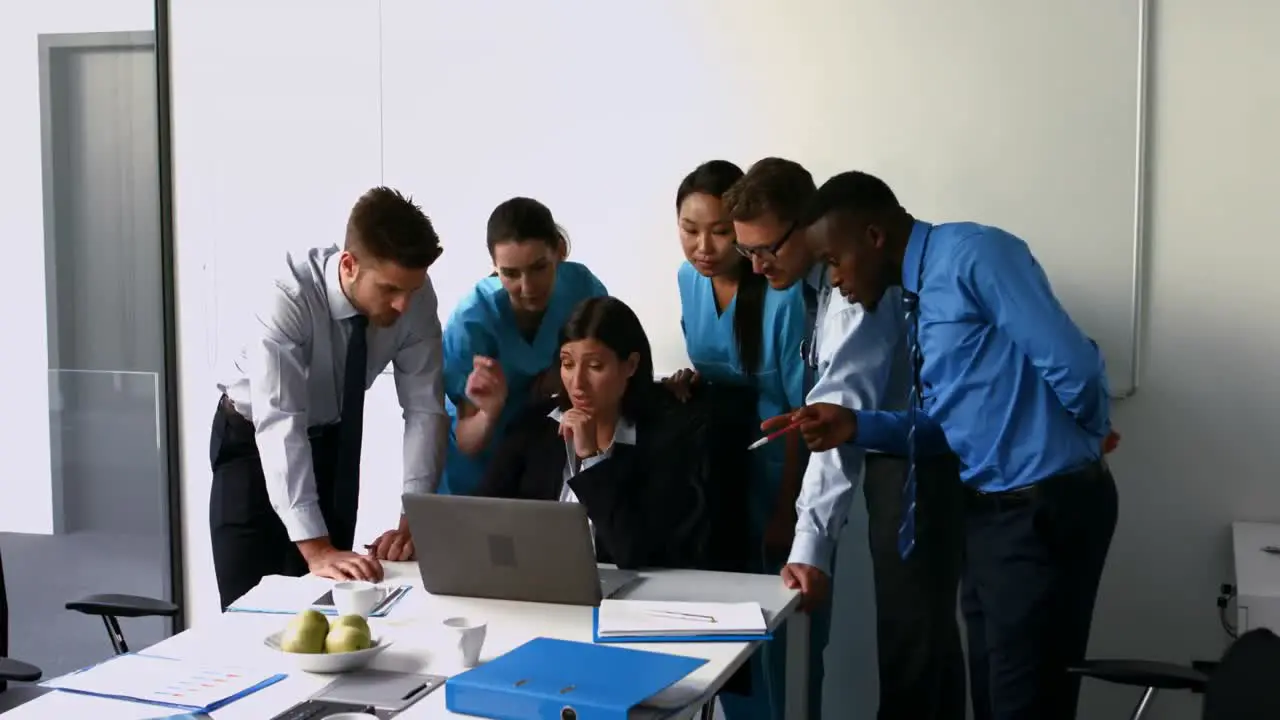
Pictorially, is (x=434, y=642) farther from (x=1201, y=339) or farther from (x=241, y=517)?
(x=1201, y=339)

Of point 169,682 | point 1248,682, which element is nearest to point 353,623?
point 169,682

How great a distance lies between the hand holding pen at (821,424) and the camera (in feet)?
8.54

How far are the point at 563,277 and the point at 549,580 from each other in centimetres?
124

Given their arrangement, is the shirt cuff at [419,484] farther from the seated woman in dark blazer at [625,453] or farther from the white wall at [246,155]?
the white wall at [246,155]

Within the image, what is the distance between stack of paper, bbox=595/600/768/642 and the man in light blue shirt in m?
0.54

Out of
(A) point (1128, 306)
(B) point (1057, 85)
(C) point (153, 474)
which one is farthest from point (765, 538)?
(C) point (153, 474)

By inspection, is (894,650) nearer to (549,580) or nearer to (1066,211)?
(549,580)

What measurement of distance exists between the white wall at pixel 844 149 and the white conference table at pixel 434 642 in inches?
Answer: 42.7

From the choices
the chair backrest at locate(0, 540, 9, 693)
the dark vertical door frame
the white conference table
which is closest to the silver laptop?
the white conference table

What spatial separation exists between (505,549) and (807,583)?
1.91 ft

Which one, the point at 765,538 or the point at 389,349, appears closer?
the point at 389,349

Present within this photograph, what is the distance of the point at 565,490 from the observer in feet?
9.60

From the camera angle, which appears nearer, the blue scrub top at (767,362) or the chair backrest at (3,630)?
the chair backrest at (3,630)

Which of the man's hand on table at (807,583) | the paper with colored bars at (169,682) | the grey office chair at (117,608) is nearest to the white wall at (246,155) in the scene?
the grey office chair at (117,608)
